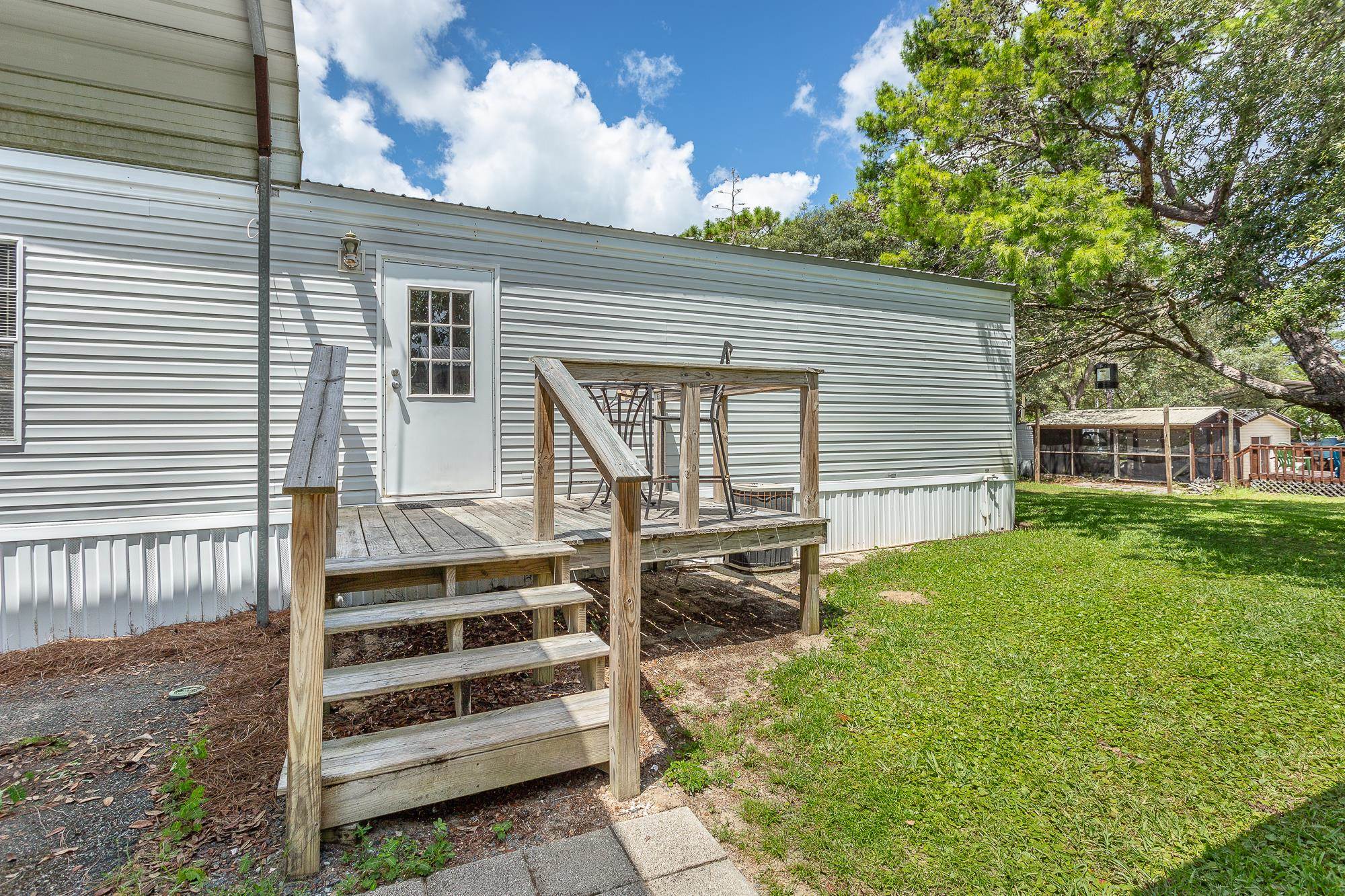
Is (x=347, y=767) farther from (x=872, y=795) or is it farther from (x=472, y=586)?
(x=472, y=586)

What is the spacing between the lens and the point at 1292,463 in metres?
14.3

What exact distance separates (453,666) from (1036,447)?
64.0 ft

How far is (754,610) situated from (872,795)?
2.33 m

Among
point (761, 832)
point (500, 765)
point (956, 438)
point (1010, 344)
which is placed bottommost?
point (761, 832)

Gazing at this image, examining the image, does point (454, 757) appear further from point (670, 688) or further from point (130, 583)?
point (130, 583)

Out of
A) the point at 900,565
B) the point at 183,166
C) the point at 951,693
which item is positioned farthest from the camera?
the point at 900,565

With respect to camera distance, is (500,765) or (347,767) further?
(500,765)

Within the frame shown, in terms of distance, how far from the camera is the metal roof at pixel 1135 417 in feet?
52.0

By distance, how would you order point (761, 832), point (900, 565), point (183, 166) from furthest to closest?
point (900, 565) < point (183, 166) < point (761, 832)

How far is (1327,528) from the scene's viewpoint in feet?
25.1

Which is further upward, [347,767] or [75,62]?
[75,62]

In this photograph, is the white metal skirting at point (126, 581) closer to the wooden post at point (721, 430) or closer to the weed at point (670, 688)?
the weed at point (670, 688)

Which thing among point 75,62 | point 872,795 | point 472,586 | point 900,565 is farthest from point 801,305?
point 75,62

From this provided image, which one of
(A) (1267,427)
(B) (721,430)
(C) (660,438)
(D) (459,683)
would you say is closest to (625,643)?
(D) (459,683)
